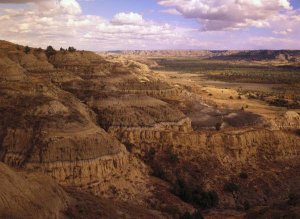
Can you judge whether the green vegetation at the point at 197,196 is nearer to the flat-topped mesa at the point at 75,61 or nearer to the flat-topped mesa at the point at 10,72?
the flat-topped mesa at the point at 10,72

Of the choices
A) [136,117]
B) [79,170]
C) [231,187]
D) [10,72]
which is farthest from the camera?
[10,72]

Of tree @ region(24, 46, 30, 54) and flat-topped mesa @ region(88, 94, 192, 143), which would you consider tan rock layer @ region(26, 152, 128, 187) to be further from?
tree @ region(24, 46, 30, 54)

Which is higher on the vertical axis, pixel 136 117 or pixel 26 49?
pixel 26 49

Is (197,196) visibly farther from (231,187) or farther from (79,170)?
(79,170)

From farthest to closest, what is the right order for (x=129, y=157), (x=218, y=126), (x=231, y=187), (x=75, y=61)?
(x=75, y=61) < (x=218, y=126) < (x=231, y=187) < (x=129, y=157)

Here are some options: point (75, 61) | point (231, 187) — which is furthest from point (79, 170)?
point (75, 61)

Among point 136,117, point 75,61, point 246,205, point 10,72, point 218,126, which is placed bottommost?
point 246,205

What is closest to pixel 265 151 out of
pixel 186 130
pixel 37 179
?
pixel 186 130

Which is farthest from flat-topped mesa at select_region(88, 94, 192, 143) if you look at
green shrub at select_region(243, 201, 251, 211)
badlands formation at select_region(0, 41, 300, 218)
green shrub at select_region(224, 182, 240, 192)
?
green shrub at select_region(243, 201, 251, 211)

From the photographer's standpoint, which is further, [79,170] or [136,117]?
[136,117]

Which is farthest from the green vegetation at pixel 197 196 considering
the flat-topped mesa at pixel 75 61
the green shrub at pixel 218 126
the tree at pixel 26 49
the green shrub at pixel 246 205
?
the tree at pixel 26 49
